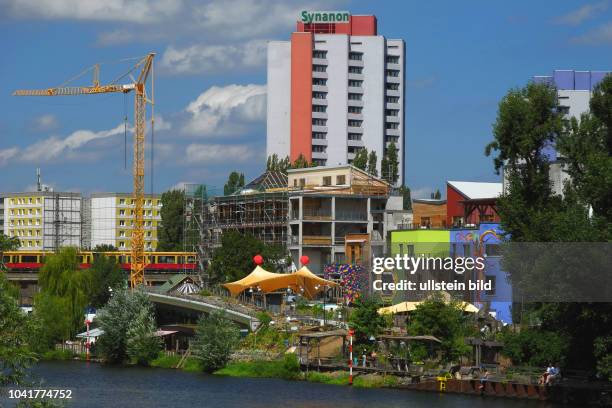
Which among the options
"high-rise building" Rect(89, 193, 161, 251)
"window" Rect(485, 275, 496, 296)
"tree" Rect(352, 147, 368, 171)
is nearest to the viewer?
"window" Rect(485, 275, 496, 296)

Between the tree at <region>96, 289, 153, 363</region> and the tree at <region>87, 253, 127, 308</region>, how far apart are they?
1007 cm

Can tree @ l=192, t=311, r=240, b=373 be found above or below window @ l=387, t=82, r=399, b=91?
below

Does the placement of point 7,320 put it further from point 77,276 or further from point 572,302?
point 77,276

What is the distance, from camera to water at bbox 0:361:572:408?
5825cm

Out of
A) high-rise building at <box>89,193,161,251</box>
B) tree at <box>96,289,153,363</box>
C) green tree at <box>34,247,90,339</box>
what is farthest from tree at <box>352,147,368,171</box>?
tree at <box>96,289,153,363</box>

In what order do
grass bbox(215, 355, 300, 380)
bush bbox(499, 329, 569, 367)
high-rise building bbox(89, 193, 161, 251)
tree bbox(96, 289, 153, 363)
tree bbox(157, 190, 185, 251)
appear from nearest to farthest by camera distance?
1. bush bbox(499, 329, 569, 367)
2. grass bbox(215, 355, 300, 380)
3. tree bbox(96, 289, 153, 363)
4. tree bbox(157, 190, 185, 251)
5. high-rise building bbox(89, 193, 161, 251)

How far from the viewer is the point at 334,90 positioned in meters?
161

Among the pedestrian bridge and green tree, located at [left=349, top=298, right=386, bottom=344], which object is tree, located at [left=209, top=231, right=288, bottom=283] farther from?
green tree, located at [left=349, top=298, right=386, bottom=344]

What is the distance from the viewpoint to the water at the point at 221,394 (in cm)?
5825

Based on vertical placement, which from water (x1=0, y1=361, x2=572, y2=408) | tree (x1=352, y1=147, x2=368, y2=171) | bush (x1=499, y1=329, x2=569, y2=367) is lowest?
water (x1=0, y1=361, x2=572, y2=408)

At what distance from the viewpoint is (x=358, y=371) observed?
68125 mm

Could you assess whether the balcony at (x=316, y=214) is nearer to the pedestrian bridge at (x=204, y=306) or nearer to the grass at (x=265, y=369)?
the pedestrian bridge at (x=204, y=306)

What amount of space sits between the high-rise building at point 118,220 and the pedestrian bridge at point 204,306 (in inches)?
3819

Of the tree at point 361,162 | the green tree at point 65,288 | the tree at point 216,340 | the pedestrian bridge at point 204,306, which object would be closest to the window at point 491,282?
the pedestrian bridge at point 204,306
